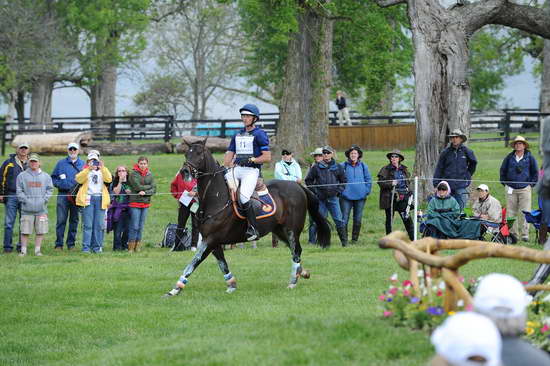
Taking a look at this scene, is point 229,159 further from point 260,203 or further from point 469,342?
point 469,342

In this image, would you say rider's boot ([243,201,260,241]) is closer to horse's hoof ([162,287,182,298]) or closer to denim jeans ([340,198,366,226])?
horse's hoof ([162,287,182,298])

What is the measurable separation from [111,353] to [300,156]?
22994 mm

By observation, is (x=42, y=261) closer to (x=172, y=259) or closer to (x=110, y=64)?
(x=172, y=259)

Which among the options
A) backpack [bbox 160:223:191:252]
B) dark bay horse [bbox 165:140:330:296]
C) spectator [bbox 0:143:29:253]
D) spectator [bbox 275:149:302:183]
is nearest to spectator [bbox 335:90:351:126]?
spectator [bbox 275:149:302:183]

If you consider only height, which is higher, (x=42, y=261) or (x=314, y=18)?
(x=314, y=18)

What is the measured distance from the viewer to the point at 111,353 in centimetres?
1013

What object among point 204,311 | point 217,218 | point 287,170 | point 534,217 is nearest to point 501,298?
point 204,311

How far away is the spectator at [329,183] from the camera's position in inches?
821

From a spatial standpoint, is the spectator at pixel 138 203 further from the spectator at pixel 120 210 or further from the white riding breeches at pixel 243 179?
the white riding breeches at pixel 243 179

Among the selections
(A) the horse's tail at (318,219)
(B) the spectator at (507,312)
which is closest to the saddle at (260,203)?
(A) the horse's tail at (318,219)

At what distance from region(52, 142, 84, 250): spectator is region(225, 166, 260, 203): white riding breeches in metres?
6.63

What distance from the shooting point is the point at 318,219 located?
1642cm

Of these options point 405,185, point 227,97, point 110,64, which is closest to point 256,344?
point 405,185

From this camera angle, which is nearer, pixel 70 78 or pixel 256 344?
pixel 256 344
